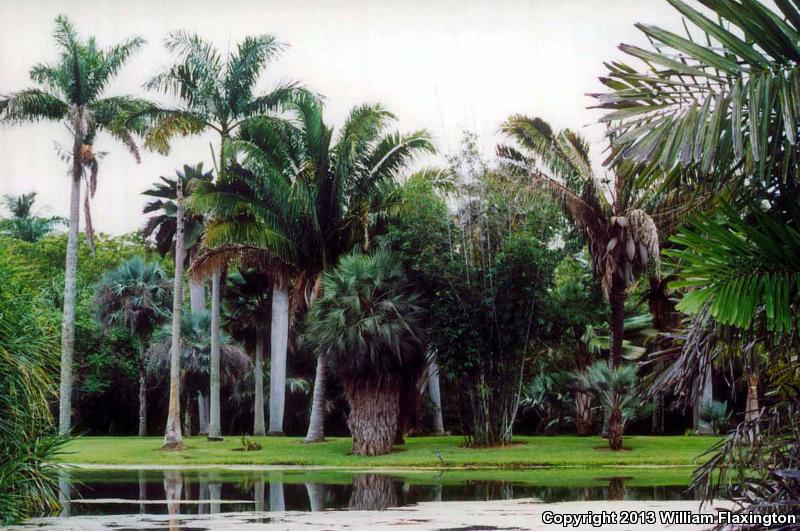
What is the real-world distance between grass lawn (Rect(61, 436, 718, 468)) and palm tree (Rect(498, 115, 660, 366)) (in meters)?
2.75

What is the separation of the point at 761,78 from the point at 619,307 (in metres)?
20.1

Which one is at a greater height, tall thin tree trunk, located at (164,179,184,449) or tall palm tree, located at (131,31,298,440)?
tall palm tree, located at (131,31,298,440)

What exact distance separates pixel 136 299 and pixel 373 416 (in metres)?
17.6

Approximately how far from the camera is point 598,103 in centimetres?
548

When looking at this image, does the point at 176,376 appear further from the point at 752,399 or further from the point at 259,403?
the point at 752,399

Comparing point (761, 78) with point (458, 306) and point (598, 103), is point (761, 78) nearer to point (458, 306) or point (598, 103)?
point (598, 103)

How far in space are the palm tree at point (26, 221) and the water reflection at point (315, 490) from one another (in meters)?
33.6

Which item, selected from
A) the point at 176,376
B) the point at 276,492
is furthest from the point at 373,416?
the point at 276,492

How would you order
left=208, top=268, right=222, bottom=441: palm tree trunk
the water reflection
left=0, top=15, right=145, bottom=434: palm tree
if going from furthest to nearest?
1. left=208, top=268, right=222, bottom=441: palm tree trunk
2. left=0, top=15, right=145, bottom=434: palm tree
3. the water reflection

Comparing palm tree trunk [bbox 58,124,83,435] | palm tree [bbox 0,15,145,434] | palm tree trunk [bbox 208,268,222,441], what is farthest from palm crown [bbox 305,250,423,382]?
palm tree [bbox 0,15,145,434]

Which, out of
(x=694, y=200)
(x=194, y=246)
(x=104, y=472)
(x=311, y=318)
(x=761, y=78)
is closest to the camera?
(x=761, y=78)

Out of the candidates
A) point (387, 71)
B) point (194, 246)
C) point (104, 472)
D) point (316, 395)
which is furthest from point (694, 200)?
point (194, 246)

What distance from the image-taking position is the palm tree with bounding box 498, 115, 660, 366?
2325 centimetres

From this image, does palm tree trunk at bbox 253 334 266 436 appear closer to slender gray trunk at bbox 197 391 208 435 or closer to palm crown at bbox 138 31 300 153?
slender gray trunk at bbox 197 391 208 435
